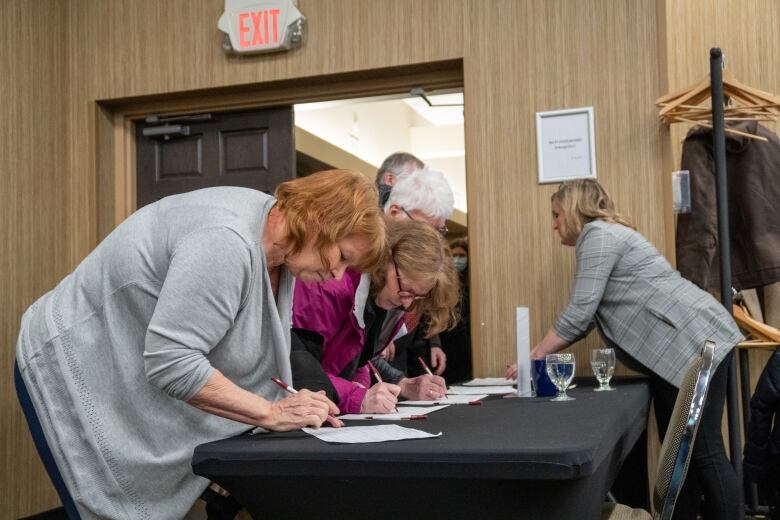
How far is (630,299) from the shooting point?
2.97 meters

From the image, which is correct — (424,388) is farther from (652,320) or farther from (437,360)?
(437,360)

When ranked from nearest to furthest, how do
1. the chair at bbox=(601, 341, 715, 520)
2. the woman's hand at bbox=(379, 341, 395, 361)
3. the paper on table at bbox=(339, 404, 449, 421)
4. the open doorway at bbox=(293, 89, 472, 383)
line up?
the chair at bbox=(601, 341, 715, 520) < the paper on table at bbox=(339, 404, 449, 421) < the woman's hand at bbox=(379, 341, 395, 361) < the open doorway at bbox=(293, 89, 472, 383)

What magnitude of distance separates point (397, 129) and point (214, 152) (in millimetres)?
4352

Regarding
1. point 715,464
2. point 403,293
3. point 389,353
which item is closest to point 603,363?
point 715,464

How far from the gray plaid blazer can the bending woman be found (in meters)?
0.66

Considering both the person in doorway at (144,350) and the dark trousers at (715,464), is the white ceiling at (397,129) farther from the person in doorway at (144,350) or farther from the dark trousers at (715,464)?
the person in doorway at (144,350)

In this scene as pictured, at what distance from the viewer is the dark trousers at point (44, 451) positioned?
1720mm

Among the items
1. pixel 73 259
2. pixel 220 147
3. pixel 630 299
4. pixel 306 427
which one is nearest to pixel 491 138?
pixel 630 299

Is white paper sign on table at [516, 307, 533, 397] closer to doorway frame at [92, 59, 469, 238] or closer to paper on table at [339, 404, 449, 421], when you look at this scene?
paper on table at [339, 404, 449, 421]

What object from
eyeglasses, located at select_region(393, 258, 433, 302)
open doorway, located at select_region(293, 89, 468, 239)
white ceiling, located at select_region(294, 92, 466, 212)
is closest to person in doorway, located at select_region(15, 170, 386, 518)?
eyeglasses, located at select_region(393, 258, 433, 302)

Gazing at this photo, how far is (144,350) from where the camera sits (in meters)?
1.64

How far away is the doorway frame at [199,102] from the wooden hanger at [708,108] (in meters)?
0.91

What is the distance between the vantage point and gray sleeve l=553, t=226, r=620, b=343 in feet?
9.73

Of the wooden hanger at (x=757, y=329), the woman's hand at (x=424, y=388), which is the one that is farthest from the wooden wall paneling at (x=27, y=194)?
the wooden hanger at (x=757, y=329)
